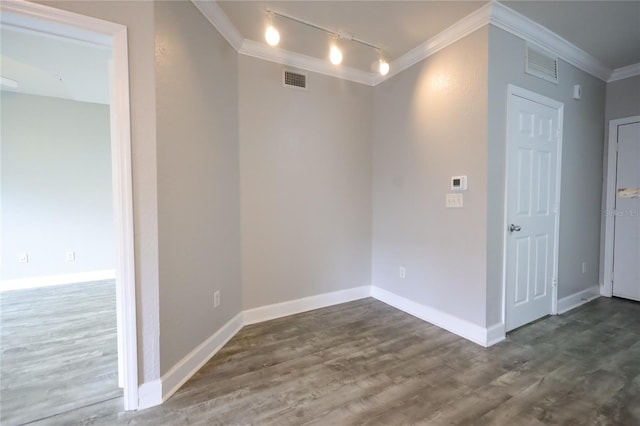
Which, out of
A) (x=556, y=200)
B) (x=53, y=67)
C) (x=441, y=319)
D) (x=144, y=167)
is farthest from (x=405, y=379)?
(x=53, y=67)

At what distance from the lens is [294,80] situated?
2969 mm

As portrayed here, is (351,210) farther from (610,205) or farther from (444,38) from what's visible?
(610,205)

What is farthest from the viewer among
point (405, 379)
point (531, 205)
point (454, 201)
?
point (531, 205)

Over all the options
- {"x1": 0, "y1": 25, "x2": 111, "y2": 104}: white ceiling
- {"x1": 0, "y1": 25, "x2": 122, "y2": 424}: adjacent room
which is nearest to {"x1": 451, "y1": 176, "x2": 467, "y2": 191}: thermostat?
{"x1": 0, "y1": 25, "x2": 111, "y2": 104}: white ceiling

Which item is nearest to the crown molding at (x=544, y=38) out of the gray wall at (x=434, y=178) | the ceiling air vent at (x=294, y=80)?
the gray wall at (x=434, y=178)

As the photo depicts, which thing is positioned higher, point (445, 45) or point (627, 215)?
point (445, 45)

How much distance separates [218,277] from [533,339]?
281 cm

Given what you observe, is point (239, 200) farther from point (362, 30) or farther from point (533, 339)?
point (533, 339)

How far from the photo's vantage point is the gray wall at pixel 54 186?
3.88m

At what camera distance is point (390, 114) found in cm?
326

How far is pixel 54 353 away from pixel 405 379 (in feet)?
9.06

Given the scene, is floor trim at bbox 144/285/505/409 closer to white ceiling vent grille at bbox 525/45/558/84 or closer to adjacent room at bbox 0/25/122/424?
adjacent room at bbox 0/25/122/424

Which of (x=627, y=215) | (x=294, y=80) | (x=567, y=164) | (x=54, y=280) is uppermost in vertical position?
(x=294, y=80)

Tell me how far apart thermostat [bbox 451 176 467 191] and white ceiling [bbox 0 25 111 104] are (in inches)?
120
